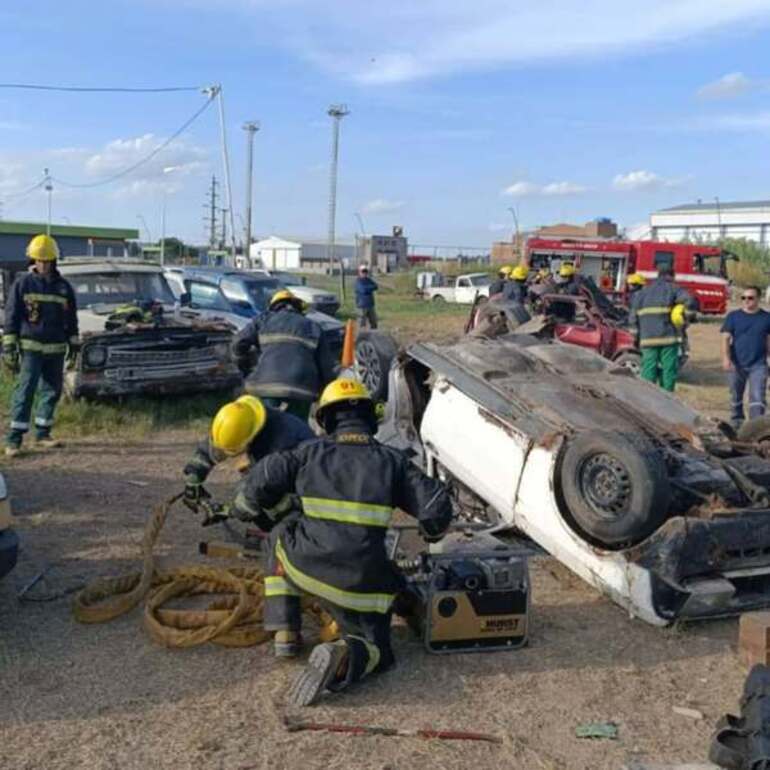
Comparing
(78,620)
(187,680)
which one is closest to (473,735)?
(187,680)

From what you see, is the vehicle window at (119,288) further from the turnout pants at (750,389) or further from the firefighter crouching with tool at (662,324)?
the turnout pants at (750,389)

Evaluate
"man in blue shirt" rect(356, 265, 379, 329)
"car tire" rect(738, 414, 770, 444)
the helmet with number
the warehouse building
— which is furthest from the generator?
the warehouse building

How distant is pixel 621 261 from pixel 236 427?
22.9 meters

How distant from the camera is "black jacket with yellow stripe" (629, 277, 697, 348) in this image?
1062cm

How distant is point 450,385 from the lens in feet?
20.0

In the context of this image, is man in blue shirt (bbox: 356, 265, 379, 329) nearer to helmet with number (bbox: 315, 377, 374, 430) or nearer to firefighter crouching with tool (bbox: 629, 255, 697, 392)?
firefighter crouching with tool (bbox: 629, 255, 697, 392)

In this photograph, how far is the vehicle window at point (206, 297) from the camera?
528 inches

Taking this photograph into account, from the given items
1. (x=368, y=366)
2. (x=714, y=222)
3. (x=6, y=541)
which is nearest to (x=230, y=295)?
(x=368, y=366)

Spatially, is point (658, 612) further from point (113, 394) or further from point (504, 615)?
point (113, 394)

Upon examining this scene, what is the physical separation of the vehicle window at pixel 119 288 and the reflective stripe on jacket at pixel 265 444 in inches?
241

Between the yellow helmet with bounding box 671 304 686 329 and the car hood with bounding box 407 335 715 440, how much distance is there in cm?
428

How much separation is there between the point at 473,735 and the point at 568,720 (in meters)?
0.44

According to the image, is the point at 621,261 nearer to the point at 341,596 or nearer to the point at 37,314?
the point at 37,314

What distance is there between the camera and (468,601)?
14.3ft
